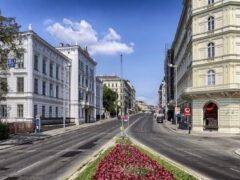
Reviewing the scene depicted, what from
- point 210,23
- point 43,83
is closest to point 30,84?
point 43,83

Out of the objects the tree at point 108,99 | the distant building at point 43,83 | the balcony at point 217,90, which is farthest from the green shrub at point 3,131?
the tree at point 108,99

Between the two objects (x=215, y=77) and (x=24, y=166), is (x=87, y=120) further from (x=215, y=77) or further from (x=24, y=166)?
(x=24, y=166)

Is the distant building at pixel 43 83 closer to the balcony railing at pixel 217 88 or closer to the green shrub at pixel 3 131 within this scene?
the green shrub at pixel 3 131

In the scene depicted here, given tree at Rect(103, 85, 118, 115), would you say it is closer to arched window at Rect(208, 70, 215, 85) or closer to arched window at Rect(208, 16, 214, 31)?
arched window at Rect(208, 70, 215, 85)

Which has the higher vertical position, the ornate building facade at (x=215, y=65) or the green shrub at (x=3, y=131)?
the ornate building facade at (x=215, y=65)

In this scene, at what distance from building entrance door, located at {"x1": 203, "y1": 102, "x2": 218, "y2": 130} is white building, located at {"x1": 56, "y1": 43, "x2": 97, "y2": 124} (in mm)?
31860

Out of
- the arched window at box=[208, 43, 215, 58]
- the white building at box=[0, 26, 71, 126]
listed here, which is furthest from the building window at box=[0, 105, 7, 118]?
the arched window at box=[208, 43, 215, 58]

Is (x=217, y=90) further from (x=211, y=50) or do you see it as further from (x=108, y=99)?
(x=108, y=99)

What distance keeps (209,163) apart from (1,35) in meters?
22.4

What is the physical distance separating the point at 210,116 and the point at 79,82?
34669mm

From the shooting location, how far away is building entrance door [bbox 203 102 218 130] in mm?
34250

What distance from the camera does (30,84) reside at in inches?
1490

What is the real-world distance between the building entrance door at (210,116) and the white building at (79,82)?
3186cm

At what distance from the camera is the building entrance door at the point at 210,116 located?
34.2 metres
